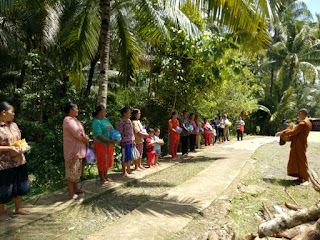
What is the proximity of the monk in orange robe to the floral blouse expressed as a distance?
5246mm

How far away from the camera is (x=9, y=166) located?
3631 mm

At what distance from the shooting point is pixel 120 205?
174 inches

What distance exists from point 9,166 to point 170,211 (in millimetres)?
2411

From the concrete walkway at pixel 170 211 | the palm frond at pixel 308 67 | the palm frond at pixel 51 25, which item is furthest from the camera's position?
the palm frond at pixel 308 67

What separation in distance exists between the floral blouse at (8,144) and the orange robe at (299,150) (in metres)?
5.27

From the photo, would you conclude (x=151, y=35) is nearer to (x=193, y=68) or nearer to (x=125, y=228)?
(x=193, y=68)

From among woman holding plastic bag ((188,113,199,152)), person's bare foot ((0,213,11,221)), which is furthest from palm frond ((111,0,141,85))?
person's bare foot ((0,213,11,221))

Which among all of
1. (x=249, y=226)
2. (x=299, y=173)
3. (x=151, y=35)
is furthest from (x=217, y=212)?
(x=151, y=35)

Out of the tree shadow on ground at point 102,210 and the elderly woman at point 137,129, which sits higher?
the elderly woman at point 137,129

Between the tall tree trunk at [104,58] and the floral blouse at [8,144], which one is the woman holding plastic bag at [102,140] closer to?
the tall tree trunk at [104,58]

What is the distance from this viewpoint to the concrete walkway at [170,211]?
330 cm

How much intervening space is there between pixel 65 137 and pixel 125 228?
6.23ft

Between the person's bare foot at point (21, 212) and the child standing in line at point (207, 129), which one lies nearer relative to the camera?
the person's bare foot at point (21, 212)

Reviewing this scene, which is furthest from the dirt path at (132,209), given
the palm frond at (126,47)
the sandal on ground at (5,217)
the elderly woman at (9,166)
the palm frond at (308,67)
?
the palm frond at (308,67)
